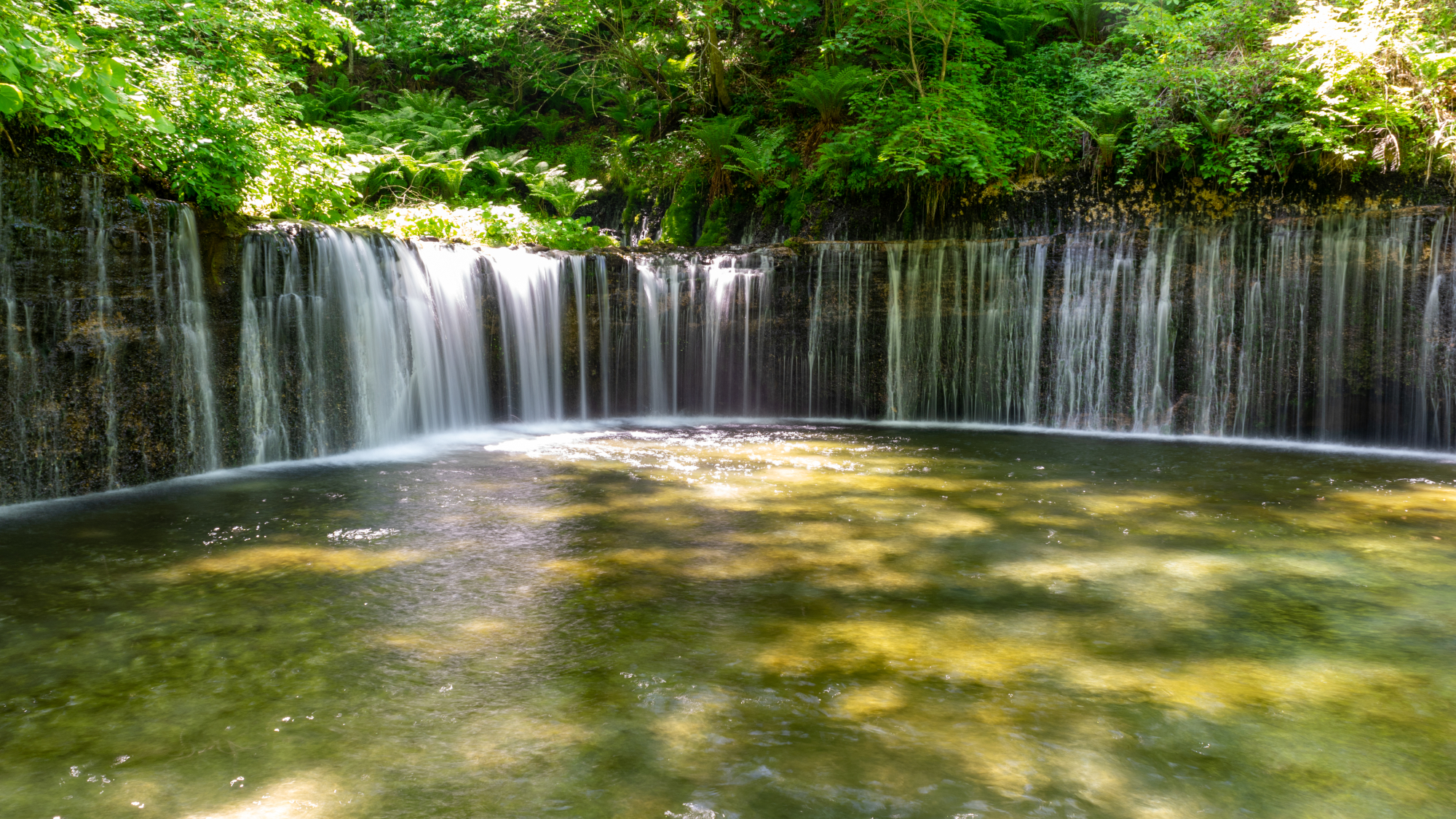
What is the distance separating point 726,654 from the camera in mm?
3920

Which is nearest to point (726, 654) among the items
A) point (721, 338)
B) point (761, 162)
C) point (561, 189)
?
point (721, 338)

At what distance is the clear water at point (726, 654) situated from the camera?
2854mm

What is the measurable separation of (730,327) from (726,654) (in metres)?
9.56

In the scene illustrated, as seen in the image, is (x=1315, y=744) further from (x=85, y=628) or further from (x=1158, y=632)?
(x=85, y=628)

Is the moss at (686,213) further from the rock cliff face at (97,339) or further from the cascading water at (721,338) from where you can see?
the rock cliff face at (97,339)

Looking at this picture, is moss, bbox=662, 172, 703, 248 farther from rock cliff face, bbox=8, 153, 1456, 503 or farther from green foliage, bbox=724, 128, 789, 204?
rock cliff face, bbox=8, 153, 1456, 503

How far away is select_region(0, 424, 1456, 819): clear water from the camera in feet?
9.36

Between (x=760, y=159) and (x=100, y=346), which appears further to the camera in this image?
(x=760, y=159)

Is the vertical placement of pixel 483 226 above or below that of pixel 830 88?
below

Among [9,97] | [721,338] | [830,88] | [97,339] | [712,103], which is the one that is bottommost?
[721,338]

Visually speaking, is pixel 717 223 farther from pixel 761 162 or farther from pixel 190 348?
pixel 190 348

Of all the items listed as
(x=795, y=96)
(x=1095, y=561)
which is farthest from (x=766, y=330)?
(x=1095, y=561)

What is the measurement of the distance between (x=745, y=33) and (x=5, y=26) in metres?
14.2

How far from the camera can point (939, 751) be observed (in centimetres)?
306
